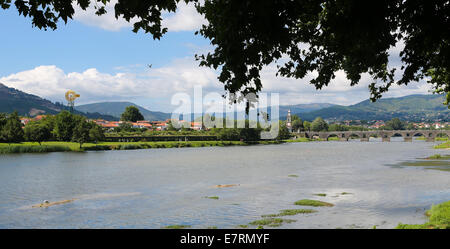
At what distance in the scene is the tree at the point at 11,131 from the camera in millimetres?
88812

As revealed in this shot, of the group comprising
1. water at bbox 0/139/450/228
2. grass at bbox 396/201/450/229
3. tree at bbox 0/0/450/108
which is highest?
tree at bbox 0/0/450/108

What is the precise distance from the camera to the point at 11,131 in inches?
3506

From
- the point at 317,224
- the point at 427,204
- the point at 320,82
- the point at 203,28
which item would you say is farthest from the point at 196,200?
the point at 203,28

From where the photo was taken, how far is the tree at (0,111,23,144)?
8881 cm

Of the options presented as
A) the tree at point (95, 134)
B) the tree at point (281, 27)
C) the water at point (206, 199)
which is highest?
the tree at point (281, 27)

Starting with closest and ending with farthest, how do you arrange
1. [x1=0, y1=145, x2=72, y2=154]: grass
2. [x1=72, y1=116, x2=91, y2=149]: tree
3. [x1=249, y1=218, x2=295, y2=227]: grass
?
[x1=249, y1=218, x2=295, y2=227]: grass
[x1=0, y1=145, x2=72, y2=154]: grass
[x1=72, y1=116, x2=91, y2=149]: tree

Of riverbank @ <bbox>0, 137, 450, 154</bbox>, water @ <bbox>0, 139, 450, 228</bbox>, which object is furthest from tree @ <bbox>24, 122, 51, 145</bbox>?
water @ <bbox>0, 139, 450, 228</bbox>

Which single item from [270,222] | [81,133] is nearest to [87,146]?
[81,133]

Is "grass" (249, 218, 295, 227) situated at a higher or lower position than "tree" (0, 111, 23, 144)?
lower

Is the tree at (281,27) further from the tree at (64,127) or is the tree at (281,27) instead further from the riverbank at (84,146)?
the tree at (64,127)

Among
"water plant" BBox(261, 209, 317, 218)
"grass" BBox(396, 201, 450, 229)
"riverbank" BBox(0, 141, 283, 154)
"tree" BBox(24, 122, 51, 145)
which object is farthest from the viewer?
"tree" BBox(24, 122, 51, 145)

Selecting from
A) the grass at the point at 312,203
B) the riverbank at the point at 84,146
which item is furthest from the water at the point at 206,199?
the riverbank at the point at 84,146

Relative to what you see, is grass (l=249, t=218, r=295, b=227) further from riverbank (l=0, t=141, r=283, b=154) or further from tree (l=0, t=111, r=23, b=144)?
tree (l=0, t=111, r=23, b=144)

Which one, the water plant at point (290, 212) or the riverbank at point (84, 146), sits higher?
the riverbank at point (84, 146)
